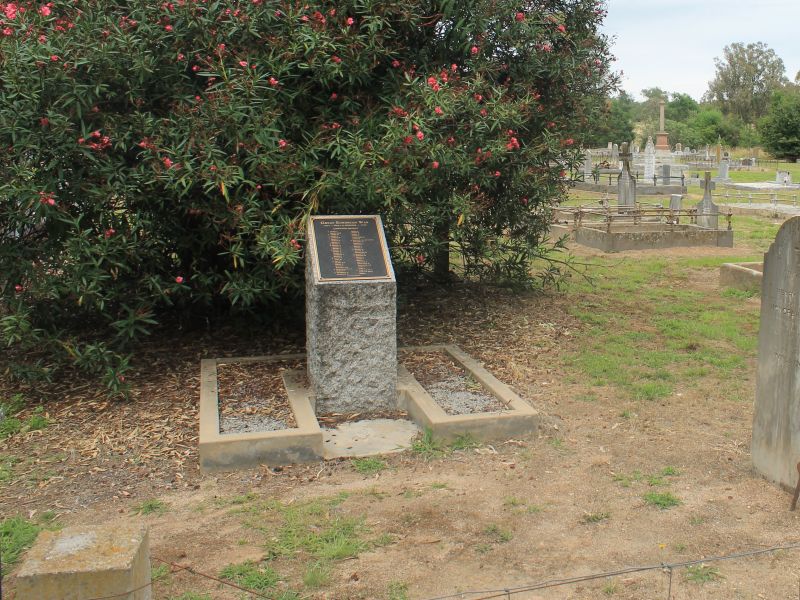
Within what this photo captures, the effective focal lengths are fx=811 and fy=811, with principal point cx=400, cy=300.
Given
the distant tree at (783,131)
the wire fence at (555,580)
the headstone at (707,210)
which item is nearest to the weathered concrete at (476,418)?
the wire fence at (555,580)

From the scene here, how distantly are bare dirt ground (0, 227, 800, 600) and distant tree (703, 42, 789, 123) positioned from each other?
87.5 m

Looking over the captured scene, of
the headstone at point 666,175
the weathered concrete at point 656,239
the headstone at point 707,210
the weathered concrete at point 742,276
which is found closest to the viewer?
the weathered concrete at point 742,276

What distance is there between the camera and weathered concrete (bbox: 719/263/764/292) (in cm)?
1181

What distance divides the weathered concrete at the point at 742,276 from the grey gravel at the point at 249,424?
26.7ft

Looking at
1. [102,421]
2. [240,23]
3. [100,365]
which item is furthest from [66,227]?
[240,23]

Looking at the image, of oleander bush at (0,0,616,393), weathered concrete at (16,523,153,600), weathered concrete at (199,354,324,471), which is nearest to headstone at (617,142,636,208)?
oleander bush at (0,0,616,393)

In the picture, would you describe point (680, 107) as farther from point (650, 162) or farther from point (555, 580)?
point (555, 580)

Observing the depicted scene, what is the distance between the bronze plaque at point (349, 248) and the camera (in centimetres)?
687

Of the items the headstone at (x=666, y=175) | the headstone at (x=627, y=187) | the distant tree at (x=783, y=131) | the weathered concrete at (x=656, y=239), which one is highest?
the distant tree at (x=783, y=131)

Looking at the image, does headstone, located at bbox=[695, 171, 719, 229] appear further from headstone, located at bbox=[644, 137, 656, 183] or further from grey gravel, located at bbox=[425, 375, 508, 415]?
headstone, located at bbox=[644, 137, 656, 183]

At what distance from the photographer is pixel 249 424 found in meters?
6.43

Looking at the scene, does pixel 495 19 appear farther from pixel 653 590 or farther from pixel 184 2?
pixel 653 590

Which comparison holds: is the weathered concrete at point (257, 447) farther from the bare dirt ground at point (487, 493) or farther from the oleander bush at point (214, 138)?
the oleander bush at point (214, 138)

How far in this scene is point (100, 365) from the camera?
7238mm
